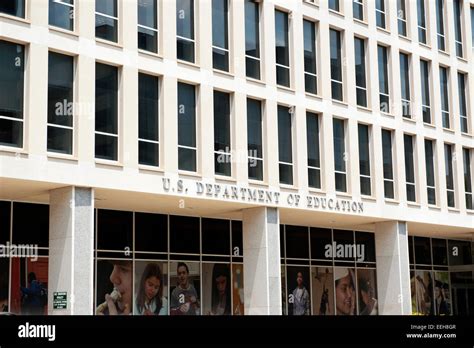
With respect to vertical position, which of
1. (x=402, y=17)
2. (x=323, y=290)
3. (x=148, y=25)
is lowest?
(x=323, y=290)

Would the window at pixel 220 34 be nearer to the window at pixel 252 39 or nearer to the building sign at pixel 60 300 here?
the window at pixel 252 39

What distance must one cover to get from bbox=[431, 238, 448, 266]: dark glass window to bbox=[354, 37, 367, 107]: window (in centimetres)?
1092

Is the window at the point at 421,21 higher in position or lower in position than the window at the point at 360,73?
higher

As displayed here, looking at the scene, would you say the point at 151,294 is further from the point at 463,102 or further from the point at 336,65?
the point at 463,102

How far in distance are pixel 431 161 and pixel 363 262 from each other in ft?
18.1

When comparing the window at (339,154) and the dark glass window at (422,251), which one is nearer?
the window at (339,154)

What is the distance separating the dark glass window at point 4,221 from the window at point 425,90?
20.0m

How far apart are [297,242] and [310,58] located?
768 centimetres

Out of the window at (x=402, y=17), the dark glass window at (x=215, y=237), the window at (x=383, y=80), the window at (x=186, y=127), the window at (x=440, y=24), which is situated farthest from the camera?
the window at (x=440, y=24)

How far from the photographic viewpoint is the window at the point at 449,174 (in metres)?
39.0

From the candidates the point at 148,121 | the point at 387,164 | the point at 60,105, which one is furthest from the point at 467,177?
the point at 60,105

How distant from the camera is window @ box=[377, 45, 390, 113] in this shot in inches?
1418

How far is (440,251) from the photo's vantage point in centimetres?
4291

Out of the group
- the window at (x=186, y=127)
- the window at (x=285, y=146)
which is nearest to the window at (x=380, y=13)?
the window at (x=285, y=146)
